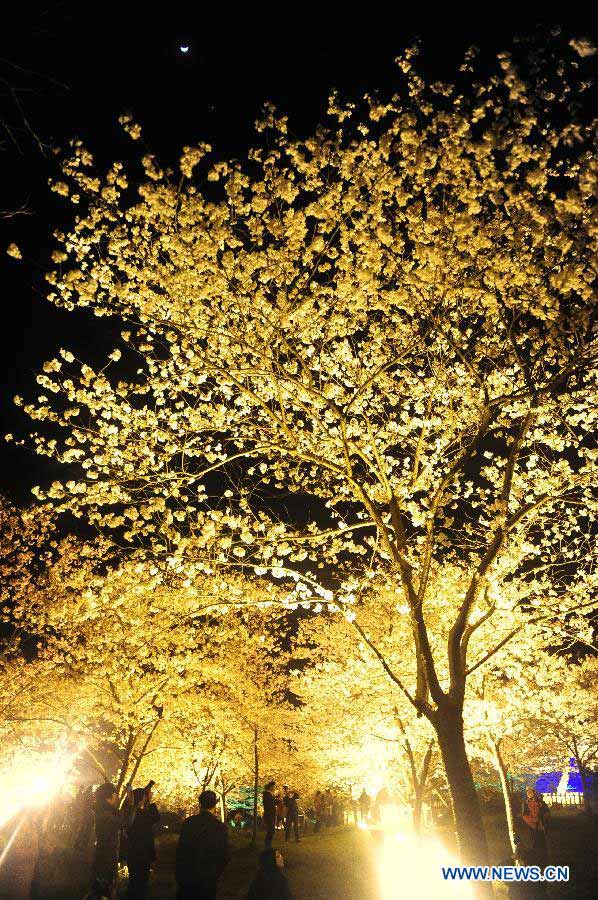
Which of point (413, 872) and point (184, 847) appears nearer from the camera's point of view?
point (184, 847)

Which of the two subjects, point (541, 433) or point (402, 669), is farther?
point (402, 669)

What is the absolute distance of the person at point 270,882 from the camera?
588 centimetres

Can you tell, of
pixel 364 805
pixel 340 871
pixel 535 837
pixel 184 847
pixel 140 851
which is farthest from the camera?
pixel 364 805

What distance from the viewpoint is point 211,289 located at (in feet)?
29.5

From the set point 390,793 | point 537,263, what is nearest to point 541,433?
point 537,263

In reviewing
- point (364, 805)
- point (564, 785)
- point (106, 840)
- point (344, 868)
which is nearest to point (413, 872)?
point (344, 868)

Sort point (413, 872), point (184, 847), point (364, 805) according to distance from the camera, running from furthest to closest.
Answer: point (364, 805), point (413, 872), point (184, 847)

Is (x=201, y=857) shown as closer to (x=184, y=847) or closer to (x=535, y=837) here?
(x=184, y=847)

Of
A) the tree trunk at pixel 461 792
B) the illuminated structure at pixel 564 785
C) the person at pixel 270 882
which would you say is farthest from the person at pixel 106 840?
the illuminated structure at pixel 564 785

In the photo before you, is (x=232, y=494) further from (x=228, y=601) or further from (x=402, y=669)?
(x=402, y=669)

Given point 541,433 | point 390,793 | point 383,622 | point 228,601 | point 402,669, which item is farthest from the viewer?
point 390,793

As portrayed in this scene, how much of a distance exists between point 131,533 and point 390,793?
133 feet

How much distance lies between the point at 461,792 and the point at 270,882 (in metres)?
3.07

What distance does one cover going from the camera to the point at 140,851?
932cm
